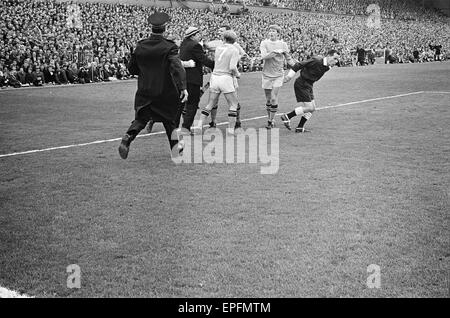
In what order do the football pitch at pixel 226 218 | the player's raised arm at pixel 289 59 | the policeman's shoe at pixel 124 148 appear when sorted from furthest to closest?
1. the player's raised arm at pixel 289 59
2. the policeman's shoe at pixel 124 148
3. the football pitch at pixel 226 218

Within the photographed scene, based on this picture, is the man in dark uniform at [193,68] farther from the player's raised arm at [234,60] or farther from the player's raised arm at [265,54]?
the player's raised arm at [265,54]

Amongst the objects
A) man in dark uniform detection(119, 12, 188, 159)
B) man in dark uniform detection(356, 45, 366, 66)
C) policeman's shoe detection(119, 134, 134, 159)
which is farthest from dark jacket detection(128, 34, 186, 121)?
man in dark uniform detection(356, 45, 366, 66)

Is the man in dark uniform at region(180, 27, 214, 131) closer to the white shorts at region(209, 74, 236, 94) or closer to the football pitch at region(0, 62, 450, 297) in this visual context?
the white shorts at region(209, 74, 236, 94)

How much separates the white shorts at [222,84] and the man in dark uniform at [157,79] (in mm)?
2441

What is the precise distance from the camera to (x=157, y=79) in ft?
24.7

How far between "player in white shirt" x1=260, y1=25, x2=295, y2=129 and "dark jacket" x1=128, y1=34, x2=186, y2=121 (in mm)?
3990

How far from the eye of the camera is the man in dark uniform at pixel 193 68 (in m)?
9.92

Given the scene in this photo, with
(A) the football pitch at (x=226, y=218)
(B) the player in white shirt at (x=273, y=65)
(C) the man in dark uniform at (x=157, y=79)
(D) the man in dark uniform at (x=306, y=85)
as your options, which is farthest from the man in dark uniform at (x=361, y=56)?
(C) the man in dark uniform at (x=157, y=79)

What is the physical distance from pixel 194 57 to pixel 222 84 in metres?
0.72

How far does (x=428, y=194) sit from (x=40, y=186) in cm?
469

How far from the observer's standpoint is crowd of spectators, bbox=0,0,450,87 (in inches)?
914

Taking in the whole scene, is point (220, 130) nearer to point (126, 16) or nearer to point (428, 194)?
point (428, 194)

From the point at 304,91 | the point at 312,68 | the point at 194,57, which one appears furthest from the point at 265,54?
the point at 194,57
